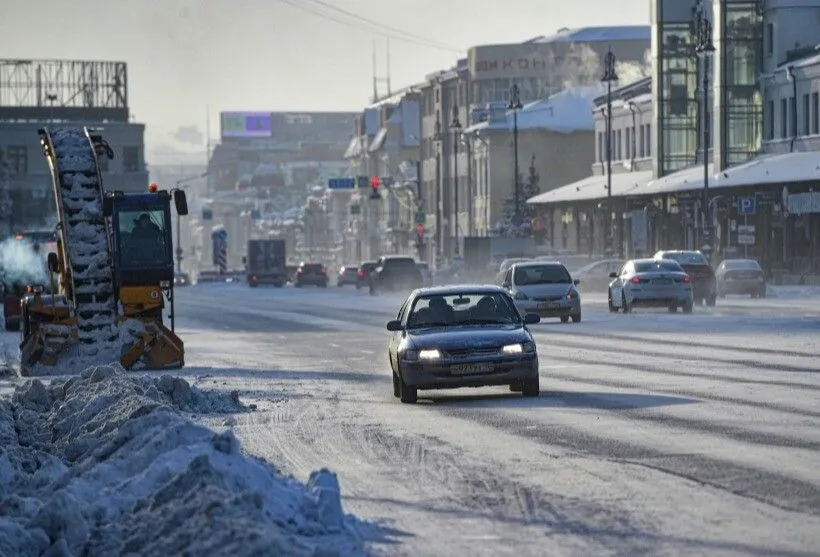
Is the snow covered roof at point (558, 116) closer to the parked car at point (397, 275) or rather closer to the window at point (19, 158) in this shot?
the window at point (19, 158)

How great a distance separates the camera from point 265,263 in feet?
417

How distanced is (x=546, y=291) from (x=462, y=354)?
2606cm

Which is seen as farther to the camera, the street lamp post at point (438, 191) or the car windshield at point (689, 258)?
the street lamp post at point (438, 191)

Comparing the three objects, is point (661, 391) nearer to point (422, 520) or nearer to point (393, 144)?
point (422, 520)

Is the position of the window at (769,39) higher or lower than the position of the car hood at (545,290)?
higher

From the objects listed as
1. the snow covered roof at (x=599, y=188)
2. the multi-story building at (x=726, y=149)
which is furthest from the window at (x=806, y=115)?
the snow covered roof at (x=599, y=188)

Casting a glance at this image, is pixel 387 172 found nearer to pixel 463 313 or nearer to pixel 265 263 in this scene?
pixel 265 263

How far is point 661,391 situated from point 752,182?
55022mm

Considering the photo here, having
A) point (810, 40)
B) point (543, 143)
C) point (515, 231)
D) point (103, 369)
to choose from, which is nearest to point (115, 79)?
point (543, 143)

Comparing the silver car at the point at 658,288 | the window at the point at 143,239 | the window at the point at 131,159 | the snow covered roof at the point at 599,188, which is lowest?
the silver car at the point at 658,288

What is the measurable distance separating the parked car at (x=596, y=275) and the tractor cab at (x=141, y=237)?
4700 cm

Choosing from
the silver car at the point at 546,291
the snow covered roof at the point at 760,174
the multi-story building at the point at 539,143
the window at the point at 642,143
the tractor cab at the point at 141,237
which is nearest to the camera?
the tractor cab at the point at 141,237

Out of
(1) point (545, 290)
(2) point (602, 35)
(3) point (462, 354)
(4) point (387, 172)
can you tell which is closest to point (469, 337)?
(3) point (462, 354)

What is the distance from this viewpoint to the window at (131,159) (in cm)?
16125
